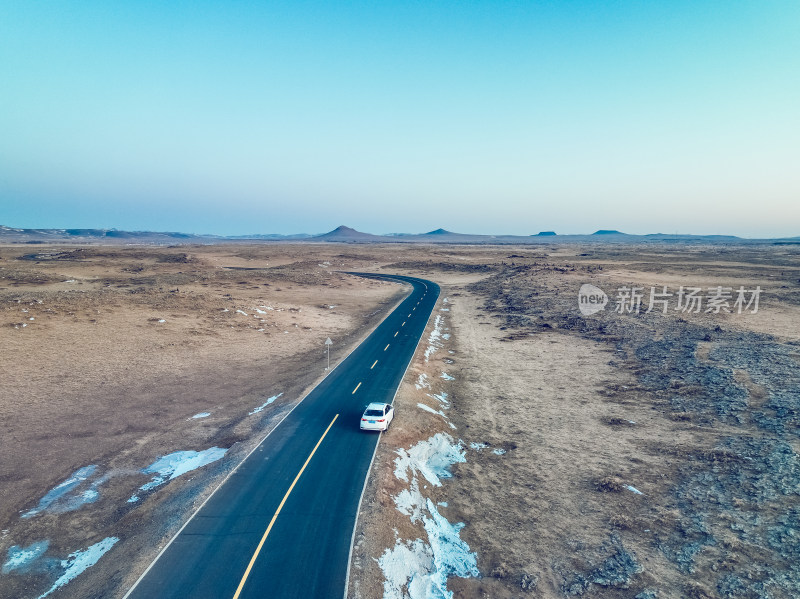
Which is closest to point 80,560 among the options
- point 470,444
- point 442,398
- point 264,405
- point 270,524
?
point 270,524

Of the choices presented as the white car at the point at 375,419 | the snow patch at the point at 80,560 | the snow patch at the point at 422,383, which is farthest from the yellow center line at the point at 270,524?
the snow patch at the point at 422,383

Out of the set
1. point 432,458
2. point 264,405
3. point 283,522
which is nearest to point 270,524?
point 283,522

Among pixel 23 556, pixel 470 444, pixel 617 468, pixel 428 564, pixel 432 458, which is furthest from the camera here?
pixel 470 444

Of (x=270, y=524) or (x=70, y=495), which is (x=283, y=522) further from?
(x=70, y=495)

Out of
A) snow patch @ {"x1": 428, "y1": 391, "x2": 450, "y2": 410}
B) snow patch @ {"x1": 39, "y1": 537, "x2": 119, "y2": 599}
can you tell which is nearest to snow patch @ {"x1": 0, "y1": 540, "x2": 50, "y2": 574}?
snow patch @ {"x1": 39, "y1": 537, "x2": 119, "y2": 599}

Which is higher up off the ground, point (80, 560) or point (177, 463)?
point (177, 463)

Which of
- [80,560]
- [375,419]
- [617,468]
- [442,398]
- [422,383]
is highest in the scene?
[375,419]

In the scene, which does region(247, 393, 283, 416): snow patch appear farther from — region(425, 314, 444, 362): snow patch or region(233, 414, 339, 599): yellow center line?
region(425, 314, 444, 362): snow patch

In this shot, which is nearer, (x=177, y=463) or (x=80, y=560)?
(x=80, y=560)

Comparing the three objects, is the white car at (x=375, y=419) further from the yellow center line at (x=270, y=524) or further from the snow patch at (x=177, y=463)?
the snow patch at (x=177, y=463)

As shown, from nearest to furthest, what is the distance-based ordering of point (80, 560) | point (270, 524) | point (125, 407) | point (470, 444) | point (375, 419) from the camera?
point (80, 560)
point (270, 524)
point (375, 419)
point (470, 444)
point (125, 407)
